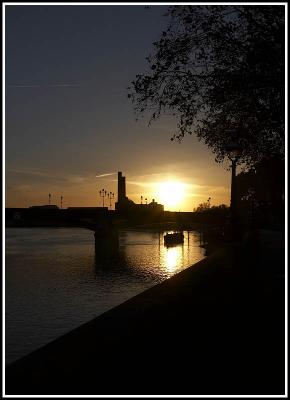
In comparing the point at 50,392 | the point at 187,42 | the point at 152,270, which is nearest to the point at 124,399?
the point at 50,392

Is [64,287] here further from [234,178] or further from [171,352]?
[171,352]

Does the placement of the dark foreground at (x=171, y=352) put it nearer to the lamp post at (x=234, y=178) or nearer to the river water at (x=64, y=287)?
the lamp post at (x=234, y=178)

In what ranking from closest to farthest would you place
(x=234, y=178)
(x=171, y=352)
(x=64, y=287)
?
(x=171, y=352), (x=234, y=178), (x=64, y=287)

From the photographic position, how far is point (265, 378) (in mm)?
7055

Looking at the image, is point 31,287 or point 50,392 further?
point 31,287

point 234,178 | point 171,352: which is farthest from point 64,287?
point 171,352

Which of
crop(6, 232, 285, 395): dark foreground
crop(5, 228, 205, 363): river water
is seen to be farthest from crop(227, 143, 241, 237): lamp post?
crop(5, 228, 205, 363): river water

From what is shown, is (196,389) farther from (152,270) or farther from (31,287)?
(152,270)

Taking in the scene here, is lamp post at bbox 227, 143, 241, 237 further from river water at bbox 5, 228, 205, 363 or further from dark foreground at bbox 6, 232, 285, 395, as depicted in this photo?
→ river water at bbox 5, 228, 205, 363

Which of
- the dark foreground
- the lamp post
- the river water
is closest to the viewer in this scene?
the dark foreground

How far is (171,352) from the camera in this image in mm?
8430

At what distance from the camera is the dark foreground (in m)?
6.83

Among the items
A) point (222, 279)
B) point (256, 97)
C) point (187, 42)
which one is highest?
point (187, 42)

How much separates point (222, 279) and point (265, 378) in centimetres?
1084
